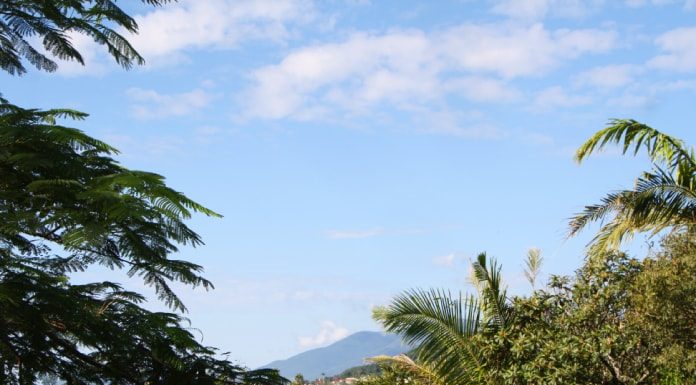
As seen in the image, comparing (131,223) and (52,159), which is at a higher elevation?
(52,159)

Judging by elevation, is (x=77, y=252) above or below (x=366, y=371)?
below

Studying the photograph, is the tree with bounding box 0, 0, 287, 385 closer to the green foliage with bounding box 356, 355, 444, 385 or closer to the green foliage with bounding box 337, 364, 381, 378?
the green foliage with bounding box 356, 355, 444, 385

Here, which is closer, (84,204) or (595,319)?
(84,204)

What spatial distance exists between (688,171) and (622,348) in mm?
4215

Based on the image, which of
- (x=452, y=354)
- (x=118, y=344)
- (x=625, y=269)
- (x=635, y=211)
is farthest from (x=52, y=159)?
(x=635, y=211)

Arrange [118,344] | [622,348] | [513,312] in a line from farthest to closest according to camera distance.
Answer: [513,312] → [622,348] → [118,344]

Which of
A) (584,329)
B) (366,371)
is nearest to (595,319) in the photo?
(584,329)

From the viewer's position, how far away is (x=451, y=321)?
10.8 m

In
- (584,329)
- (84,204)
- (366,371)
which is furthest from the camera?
(366,371)

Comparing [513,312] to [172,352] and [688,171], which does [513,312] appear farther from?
[172,352]

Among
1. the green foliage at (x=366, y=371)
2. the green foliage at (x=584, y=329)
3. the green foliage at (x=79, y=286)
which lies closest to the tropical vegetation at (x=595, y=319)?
the green foliage at (x=584, y=329)

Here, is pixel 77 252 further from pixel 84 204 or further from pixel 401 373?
pixel 401 373

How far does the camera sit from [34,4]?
6.71 meters

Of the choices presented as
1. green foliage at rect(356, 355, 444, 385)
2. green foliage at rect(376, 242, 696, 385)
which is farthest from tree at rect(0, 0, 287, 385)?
green foliage at rect(356, 355, 444, 385)
